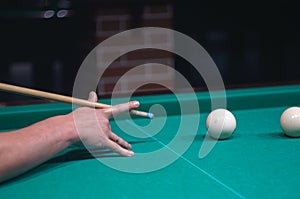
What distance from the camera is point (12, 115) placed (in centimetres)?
205

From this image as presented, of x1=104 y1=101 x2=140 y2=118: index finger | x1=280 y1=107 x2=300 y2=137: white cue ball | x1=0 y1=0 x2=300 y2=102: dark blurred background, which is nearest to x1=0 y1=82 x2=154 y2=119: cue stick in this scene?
x1=104 y1=101 x2=140 y2=118: index finger

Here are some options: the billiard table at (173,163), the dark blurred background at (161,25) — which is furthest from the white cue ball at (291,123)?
the dark blurred background at (161,25)

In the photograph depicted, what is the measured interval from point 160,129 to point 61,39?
2676 mm

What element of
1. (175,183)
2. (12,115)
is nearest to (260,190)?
(175,183)

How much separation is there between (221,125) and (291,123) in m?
0.26

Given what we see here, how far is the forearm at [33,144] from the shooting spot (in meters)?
1.39

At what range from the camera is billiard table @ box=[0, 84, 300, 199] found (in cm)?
131

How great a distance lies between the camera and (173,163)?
157cm

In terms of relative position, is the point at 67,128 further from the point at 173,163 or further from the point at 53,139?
the point at 173,163

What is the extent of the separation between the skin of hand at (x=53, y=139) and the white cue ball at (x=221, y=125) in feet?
0.96

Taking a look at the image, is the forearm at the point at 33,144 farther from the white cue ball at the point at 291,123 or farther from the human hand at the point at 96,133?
the white cue ball at the point at 291,123

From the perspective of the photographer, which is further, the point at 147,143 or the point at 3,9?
the point at 3,9

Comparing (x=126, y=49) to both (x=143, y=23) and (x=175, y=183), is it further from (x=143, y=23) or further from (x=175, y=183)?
(x=175, y=183)

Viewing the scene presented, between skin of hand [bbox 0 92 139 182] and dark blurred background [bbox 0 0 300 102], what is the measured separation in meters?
2.54
